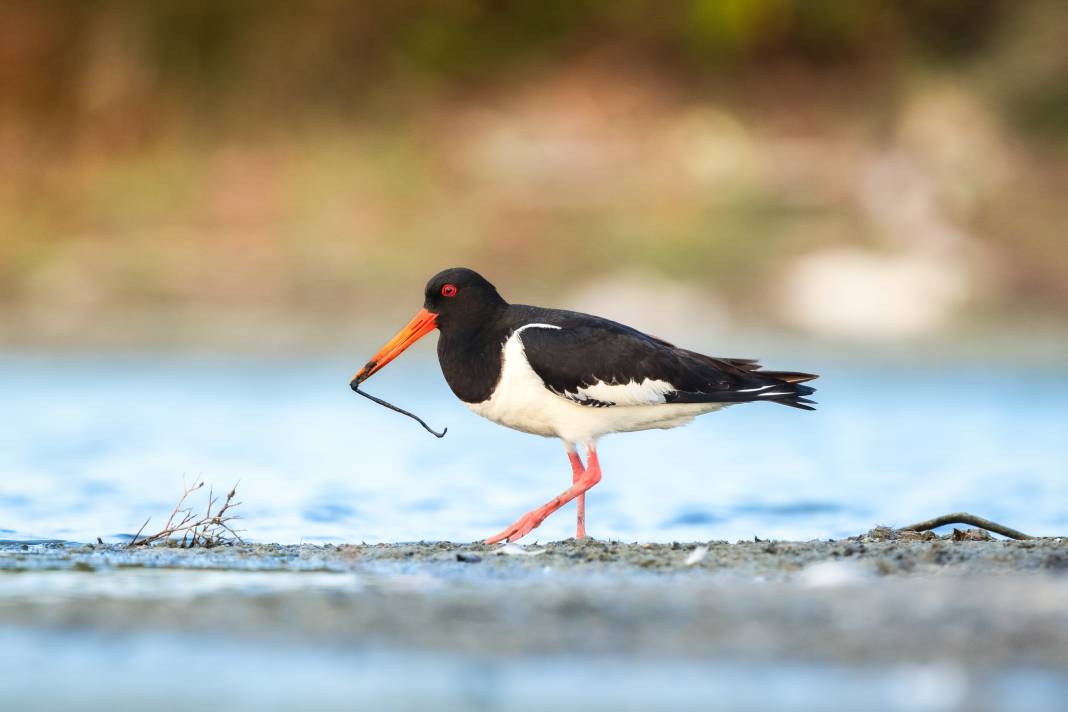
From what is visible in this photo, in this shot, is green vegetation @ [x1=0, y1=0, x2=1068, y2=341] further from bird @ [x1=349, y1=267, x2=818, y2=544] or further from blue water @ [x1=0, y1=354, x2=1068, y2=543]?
bird @ [x1=349, y1=267, x2=818, y2=544]

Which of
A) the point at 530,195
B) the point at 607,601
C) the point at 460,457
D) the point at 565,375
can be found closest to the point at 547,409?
the point at 565,375

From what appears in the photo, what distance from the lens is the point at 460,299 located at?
23.7 feet

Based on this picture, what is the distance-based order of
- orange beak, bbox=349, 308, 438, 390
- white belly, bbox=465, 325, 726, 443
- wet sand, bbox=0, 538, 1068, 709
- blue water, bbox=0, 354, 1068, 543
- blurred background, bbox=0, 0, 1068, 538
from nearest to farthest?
wet sand, bbox=0, 538, 1068, 709
white belly, bbox=465, 325, 726, 443
orange beak, bbox=349, 308, 438, 390
blue water, bbox=0, 354, 1068, 543
blurred background, bbox=0, 0, 1068, 538

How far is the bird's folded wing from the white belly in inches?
1.1

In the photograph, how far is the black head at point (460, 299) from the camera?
7.20 metres

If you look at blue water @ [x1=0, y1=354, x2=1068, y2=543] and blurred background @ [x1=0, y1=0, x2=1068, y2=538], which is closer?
blue water @ [x1=0, y1=354, x2=1068, y2=543]

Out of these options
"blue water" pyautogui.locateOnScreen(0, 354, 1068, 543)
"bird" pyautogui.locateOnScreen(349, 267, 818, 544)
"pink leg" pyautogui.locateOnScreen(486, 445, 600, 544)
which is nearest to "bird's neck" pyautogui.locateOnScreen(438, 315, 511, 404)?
"bird" pyautogui.locateOnScreen(349, 267, 818, 544)

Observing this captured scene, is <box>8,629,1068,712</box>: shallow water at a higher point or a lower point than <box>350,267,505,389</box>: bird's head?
lower

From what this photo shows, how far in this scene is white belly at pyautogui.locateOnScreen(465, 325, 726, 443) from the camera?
6902mm

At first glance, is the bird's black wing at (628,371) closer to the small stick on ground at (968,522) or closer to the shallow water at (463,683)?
the small stick on ground at (968,522)

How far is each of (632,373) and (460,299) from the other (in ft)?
2.85

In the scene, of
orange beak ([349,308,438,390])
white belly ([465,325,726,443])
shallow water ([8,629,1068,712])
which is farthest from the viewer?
orange beak ([349,308,438,390])

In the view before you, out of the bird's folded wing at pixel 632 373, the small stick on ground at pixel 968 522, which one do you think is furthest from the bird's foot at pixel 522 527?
the small stick on ground at pixel 968 522

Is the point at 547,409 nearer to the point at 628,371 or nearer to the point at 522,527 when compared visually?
the point at 628,371
